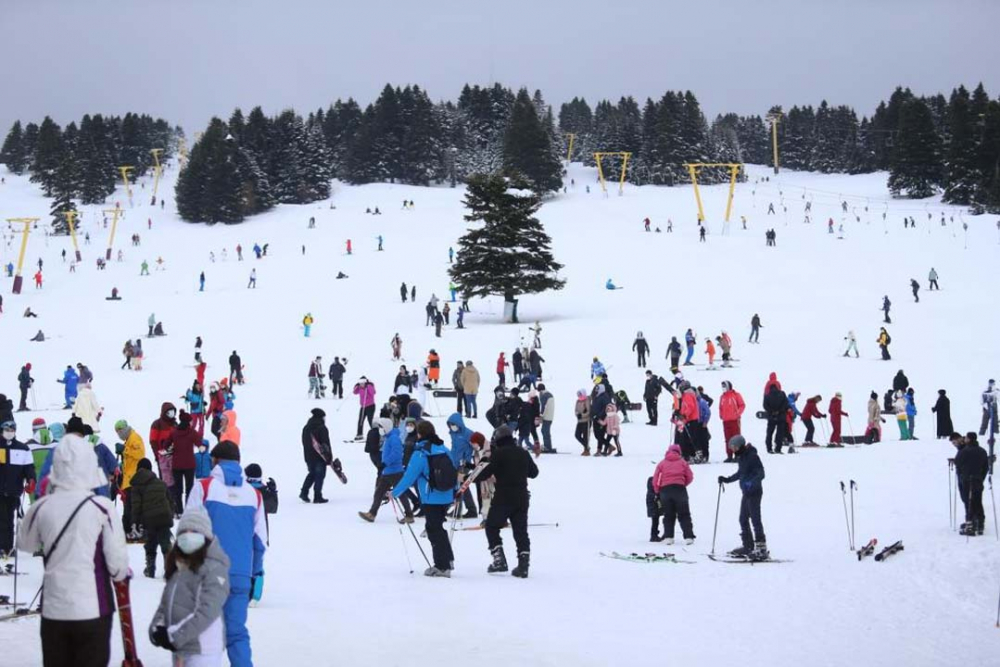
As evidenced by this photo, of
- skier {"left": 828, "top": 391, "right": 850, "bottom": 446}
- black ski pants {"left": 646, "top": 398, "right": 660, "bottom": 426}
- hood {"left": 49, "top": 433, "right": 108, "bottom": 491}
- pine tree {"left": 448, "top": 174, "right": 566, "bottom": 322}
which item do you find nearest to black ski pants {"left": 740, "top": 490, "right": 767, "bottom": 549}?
hood {"left": 49, "top": 433, "right": 108, "bottom": 491}

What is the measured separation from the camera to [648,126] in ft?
353

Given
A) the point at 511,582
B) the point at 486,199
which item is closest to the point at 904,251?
the point at 486,199

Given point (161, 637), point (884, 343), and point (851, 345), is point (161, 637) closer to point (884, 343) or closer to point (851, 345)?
point (884, 343)

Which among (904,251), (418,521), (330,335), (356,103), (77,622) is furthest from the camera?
(356,103)

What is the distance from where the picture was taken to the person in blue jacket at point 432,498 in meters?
10.7

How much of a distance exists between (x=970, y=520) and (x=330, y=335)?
30.0 m

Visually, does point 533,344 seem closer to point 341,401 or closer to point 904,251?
point 341,401

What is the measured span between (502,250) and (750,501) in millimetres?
35749

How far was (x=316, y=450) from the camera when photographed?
15727 mm

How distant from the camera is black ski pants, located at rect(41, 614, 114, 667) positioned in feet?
18.0

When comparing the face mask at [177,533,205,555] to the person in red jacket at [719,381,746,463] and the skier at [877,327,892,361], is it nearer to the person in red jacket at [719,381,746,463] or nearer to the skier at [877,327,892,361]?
the person in red jacket at [719,381,746,463]

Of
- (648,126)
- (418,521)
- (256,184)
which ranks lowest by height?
(418,521)

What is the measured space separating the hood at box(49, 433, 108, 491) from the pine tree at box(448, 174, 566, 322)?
1571 inches

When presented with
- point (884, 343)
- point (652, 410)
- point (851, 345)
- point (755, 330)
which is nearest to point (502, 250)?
point (755, 330)
